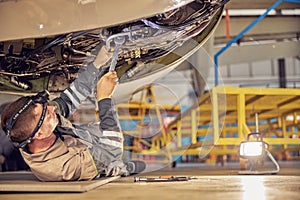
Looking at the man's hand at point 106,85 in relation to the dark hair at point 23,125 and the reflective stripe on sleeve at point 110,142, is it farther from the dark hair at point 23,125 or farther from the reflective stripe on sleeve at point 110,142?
the dark hair at point 23,125

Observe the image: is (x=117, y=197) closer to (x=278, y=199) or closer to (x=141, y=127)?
(x=278, y=199)

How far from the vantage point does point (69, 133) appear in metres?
2.02

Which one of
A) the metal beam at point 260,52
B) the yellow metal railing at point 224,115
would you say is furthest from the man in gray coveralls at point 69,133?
the metal beam at point 260,52

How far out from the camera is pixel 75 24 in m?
1.58

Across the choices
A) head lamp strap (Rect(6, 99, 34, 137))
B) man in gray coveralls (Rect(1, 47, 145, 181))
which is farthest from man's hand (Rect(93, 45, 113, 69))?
head lamp strap (Rect(6, 99, 34, 137))

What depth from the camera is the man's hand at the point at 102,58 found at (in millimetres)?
2074

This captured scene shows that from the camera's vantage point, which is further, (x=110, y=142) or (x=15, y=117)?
(x=110, y=142)

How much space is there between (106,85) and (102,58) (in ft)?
0.47

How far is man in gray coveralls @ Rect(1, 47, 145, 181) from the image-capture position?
1.76m

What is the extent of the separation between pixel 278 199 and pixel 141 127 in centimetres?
370

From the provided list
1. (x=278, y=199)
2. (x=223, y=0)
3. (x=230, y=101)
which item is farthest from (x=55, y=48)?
(x=230, y=101)

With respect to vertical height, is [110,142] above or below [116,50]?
below

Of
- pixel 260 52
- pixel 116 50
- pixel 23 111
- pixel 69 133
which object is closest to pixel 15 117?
pixel 23 111

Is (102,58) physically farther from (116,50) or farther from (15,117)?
(15,117)
